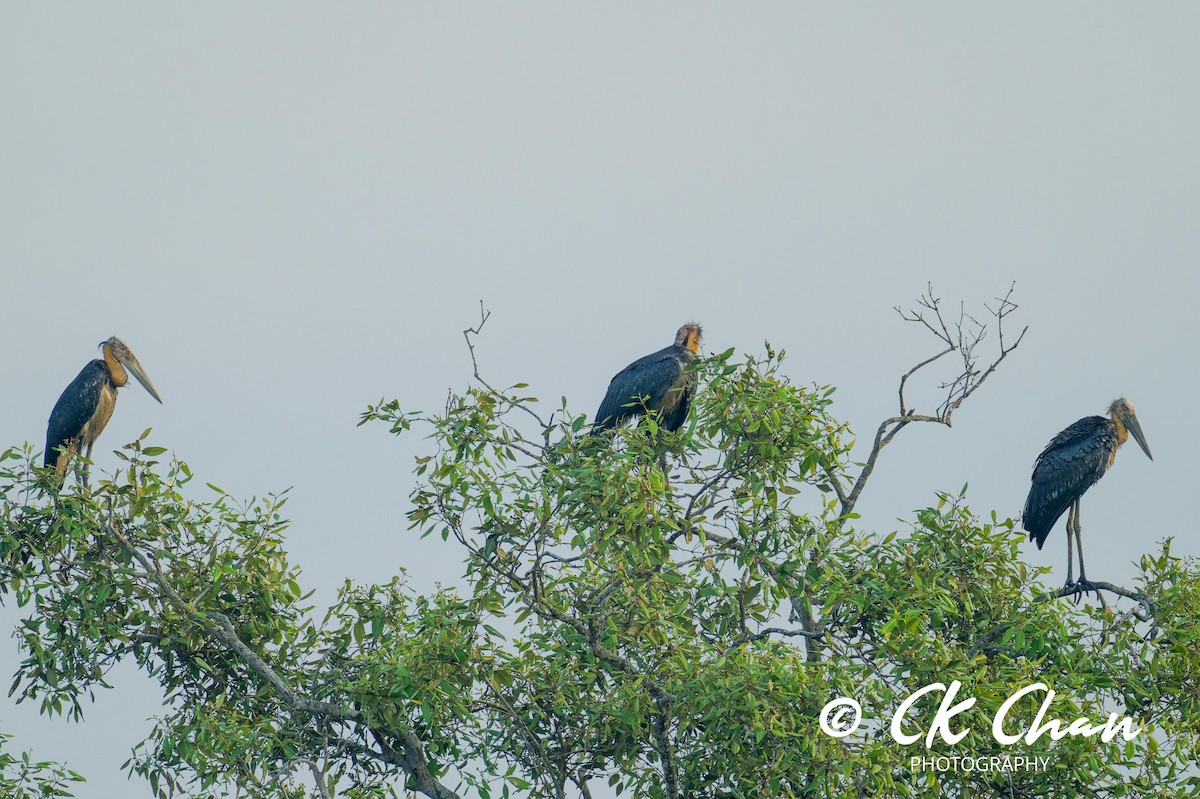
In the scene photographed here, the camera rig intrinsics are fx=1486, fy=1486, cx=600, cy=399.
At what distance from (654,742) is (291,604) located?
2.84 m

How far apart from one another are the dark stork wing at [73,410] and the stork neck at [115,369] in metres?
0.41

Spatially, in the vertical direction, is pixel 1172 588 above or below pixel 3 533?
below

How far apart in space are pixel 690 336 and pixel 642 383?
5.91 ft

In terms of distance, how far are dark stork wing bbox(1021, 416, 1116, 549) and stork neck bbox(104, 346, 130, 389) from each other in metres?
10.1

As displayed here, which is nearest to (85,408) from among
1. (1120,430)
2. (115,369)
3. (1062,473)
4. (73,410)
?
(73,410)

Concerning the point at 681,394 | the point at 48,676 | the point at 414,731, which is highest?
the point at 681,394

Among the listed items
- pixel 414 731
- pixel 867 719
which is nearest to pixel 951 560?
pixel 867 719

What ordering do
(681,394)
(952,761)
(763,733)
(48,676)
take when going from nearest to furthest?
(763,733) < (952,761) < (48,676) < (681,394)

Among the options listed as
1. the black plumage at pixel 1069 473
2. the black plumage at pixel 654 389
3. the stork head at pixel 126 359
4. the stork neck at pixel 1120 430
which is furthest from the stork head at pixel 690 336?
the stork head at pixel 126 359

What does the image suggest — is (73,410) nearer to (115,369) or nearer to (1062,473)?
(115,369)

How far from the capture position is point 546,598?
9.77m

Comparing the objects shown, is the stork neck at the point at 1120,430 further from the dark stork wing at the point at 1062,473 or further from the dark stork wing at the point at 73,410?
the dark stork wing at the point at 73,410

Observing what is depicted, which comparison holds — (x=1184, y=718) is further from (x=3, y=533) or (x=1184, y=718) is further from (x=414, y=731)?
(x=3, y=533)

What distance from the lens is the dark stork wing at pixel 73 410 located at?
15883 mm
